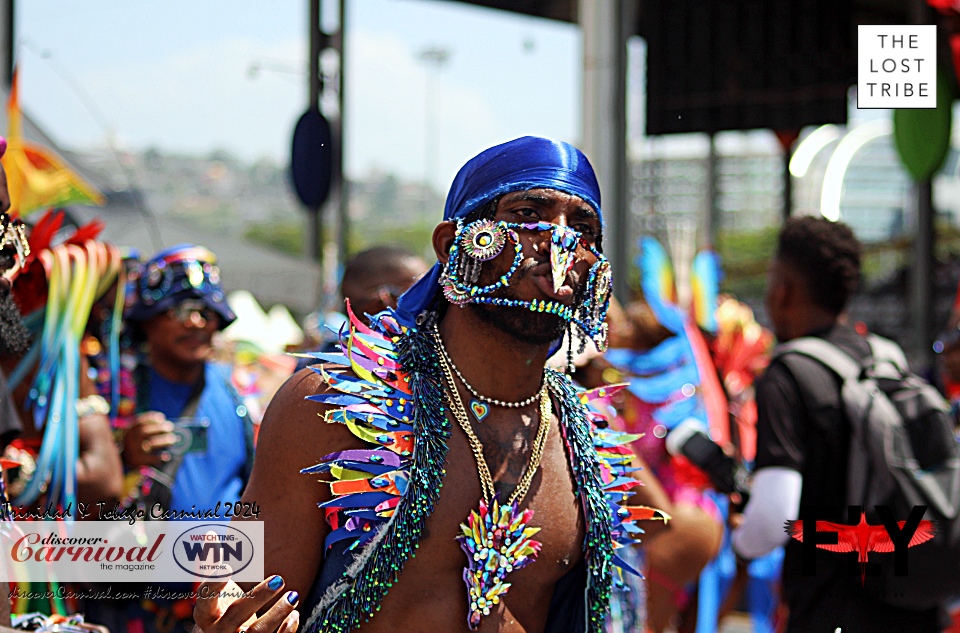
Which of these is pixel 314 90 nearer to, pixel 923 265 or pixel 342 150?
pixel 342 150

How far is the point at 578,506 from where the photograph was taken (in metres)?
2.84

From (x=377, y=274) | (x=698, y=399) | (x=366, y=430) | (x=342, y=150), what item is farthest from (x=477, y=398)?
(x=342, y=150)

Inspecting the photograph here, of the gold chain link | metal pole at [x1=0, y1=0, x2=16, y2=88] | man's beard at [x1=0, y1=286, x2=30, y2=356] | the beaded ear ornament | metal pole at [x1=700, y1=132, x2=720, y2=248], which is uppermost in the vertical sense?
metal pole at [x1=0, y1=0, x2=16, y2=88]

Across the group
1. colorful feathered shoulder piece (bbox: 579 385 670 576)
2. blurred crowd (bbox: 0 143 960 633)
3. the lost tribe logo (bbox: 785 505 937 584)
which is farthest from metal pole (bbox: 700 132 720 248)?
colorful feathered shoulder piece (bbox: 579 385 670 576)

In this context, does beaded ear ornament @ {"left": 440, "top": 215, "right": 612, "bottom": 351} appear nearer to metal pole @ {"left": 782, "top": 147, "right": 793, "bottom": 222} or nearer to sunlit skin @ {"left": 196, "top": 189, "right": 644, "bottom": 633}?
sunlit skin @ {"left": 196, "top": 189, "right": 644, "bottom": 633}

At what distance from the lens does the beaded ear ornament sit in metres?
2.63

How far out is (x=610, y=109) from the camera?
29.5 ft

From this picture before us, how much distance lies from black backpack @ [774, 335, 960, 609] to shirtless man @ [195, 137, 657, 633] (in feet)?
4.47

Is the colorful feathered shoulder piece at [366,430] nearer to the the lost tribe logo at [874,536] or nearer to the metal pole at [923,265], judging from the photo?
the the lost tribe logo at [874,536]

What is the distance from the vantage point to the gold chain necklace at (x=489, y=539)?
8.56 ft

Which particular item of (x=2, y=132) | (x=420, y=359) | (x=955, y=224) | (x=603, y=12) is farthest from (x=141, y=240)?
(x=955, y=224)

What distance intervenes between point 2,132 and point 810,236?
564cm

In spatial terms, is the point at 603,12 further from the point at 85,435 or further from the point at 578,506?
the point at 578,506

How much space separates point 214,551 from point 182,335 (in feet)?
8.02
